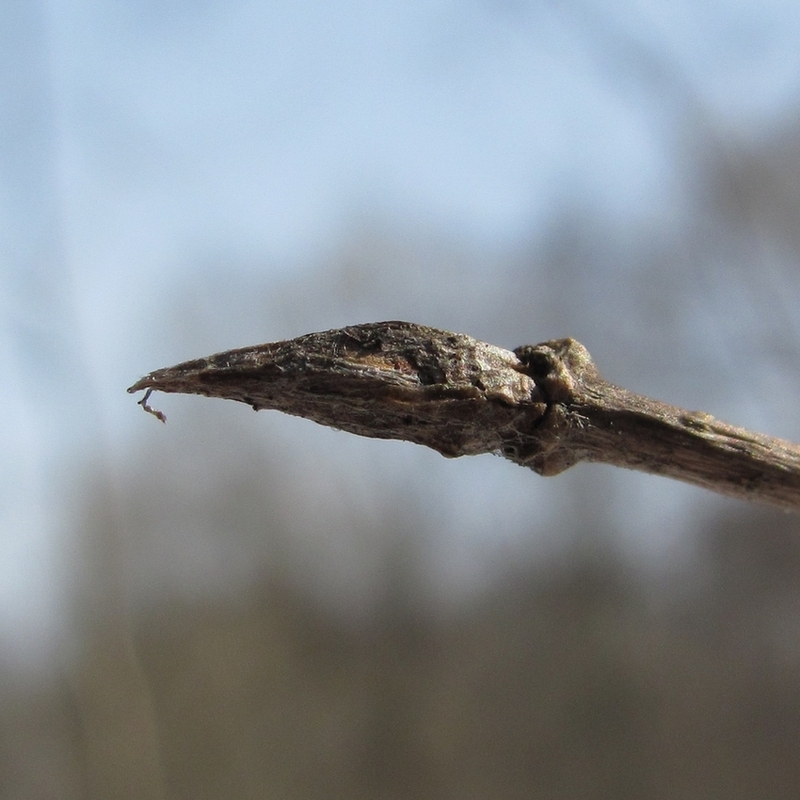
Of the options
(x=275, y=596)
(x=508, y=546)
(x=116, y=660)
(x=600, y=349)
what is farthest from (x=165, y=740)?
(x=600, y=349)

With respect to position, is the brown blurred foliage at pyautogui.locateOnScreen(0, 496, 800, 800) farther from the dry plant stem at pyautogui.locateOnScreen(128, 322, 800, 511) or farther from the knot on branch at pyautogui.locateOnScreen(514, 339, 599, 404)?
the knot on branch at pyautogui.locateOnScreen(514, 339, 599, 404)

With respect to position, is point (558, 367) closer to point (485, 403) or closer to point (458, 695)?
point (485, 403)

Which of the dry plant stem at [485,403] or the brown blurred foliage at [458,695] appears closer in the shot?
A: the dry plant stem at [485,403]

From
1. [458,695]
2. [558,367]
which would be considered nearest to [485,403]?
[558,367]

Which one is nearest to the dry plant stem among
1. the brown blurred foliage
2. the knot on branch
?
the knot on branch

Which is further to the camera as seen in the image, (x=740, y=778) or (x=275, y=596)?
(x=275, y=596)

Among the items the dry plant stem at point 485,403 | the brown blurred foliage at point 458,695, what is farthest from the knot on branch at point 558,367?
the brown blurred foliage at point 458,695

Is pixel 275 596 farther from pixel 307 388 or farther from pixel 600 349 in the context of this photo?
pixel 307 388

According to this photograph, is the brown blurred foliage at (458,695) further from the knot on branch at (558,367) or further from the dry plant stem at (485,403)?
the knot on branch at (558,367)
